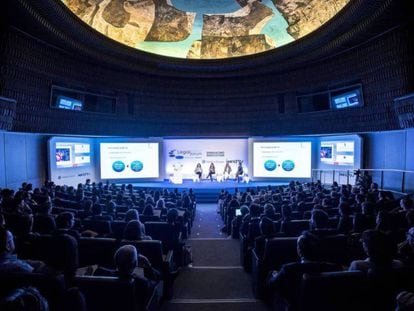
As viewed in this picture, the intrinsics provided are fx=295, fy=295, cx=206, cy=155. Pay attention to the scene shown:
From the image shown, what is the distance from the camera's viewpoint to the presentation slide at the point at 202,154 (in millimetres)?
18969

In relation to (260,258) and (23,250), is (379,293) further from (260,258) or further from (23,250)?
(23,250)

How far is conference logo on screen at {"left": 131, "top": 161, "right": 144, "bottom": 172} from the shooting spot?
58.7ft

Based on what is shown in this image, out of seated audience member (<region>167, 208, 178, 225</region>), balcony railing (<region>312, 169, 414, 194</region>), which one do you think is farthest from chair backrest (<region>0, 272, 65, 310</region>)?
balcony railing (<region>312, 169, 414, 194</region>)

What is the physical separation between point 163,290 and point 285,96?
14.2 metres

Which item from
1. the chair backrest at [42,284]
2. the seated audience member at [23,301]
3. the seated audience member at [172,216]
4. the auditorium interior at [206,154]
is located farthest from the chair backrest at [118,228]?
the seated audience member at [23,301]

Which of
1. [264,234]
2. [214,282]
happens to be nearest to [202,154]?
[214,282]

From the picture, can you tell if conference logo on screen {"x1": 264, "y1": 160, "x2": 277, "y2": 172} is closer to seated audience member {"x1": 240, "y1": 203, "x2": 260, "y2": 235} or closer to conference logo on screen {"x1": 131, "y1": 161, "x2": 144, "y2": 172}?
conference logo on screen {"x1": 131, "y1": 161, "x2": 144, "y2": 172}

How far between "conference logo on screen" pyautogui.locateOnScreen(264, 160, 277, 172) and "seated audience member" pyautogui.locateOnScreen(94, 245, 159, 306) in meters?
15.3

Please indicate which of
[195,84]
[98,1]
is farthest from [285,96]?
[98,1]

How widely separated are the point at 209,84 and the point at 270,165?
6.20m

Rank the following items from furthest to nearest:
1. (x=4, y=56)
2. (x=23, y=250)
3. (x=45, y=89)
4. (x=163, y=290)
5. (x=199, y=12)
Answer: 1. (x=199, y=12)
2. (x=45, y=89)
3. (x=4, y=56)
4. (x=163, y=290)
5. (x=23, y=250)

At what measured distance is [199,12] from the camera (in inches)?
623

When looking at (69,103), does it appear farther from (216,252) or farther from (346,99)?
(346,99)

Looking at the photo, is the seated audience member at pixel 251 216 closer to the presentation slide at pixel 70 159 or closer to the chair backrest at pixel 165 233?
the chair backrest at pixel 165 233
